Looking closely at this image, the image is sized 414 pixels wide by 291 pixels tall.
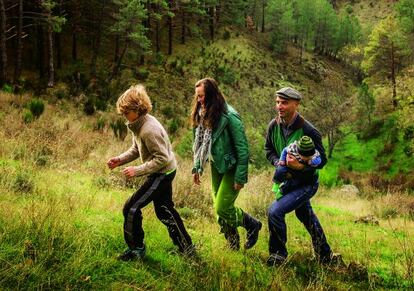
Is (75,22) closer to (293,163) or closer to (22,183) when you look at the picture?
(22,183)

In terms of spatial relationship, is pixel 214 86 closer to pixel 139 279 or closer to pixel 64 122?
pixel 139 279

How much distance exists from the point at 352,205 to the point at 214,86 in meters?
9.80

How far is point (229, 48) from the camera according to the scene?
1682 inches

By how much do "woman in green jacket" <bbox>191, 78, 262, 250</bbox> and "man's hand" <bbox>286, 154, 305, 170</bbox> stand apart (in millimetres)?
429

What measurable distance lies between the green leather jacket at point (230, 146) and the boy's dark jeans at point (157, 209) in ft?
1.81

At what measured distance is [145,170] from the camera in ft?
12.0

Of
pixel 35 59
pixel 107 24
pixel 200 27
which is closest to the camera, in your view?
pixel 35 59

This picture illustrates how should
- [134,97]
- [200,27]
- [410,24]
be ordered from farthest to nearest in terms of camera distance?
1. [200,27]
2. [410,24]
3. [134,97]

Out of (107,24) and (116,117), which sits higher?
(107,24)

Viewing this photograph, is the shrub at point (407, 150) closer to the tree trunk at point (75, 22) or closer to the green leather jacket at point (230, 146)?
the tree trunk at point (75, 22)

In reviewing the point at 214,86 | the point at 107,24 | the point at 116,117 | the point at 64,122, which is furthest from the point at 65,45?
the point at 214,86

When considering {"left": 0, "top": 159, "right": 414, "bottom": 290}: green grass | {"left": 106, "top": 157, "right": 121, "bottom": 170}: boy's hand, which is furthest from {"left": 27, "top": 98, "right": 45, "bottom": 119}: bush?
{"left": 106, "top": 157, "right": 121, "bottom": 170}: boy's hand

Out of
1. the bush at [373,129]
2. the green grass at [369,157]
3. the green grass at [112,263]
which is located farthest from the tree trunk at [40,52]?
the bush at [373,129]

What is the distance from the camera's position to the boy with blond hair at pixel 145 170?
3.66 meters
